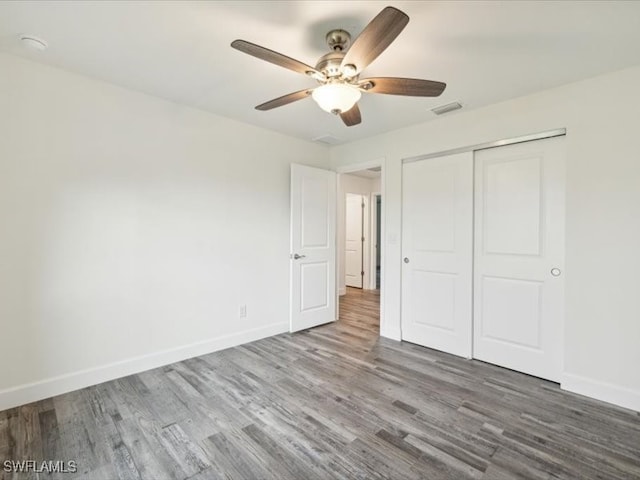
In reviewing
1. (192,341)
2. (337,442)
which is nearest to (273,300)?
(192,341)

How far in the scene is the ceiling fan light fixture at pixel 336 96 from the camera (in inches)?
71.4

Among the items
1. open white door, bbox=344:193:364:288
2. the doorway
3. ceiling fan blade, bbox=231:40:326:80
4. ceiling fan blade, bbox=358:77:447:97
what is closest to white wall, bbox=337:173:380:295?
the doorway

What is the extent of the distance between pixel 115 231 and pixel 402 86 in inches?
97.9

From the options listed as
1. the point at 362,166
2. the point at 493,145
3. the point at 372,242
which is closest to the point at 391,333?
the point at 362,166

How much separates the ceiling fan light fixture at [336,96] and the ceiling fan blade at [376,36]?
15cm

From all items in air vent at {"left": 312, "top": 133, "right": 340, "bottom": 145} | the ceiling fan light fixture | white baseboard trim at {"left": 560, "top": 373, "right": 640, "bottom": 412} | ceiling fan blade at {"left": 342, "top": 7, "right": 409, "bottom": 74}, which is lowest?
white baseboard trim at {"left": 560, "top": 373, "right": 640, "bottom": 412}

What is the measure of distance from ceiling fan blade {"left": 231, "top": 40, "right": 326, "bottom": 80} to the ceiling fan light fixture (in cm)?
8

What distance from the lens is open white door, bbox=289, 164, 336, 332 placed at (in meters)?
3.80

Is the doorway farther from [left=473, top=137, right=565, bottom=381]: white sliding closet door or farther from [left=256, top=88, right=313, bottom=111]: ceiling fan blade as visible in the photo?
[left=256, top=88, right=313, bottom=111]: ceiling fan blade

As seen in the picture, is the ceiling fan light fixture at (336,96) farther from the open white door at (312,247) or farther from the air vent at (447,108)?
the open white door at (312,247)

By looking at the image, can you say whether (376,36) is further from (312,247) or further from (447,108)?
(312,247)

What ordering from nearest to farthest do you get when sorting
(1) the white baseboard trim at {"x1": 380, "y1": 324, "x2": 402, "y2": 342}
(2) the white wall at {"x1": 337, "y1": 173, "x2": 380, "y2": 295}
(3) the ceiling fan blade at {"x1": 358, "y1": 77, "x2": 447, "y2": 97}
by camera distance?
(3) the ceiling fan blade at {"x1": 358, "y1": 77, "x2": 447, "y2": 97} < (1) the white baseboard trim at {"x1": 380, "y1": 324, "x2": 402, "y2": 342} < (2) the white wall at {"x1": 337, "y1": 173, "x2": 380, "y2": 295}

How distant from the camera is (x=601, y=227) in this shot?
2330mm

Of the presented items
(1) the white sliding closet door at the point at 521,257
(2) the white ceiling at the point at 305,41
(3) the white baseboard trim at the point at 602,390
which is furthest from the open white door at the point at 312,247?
(3) the white baseboard trim at the point at 602,390
